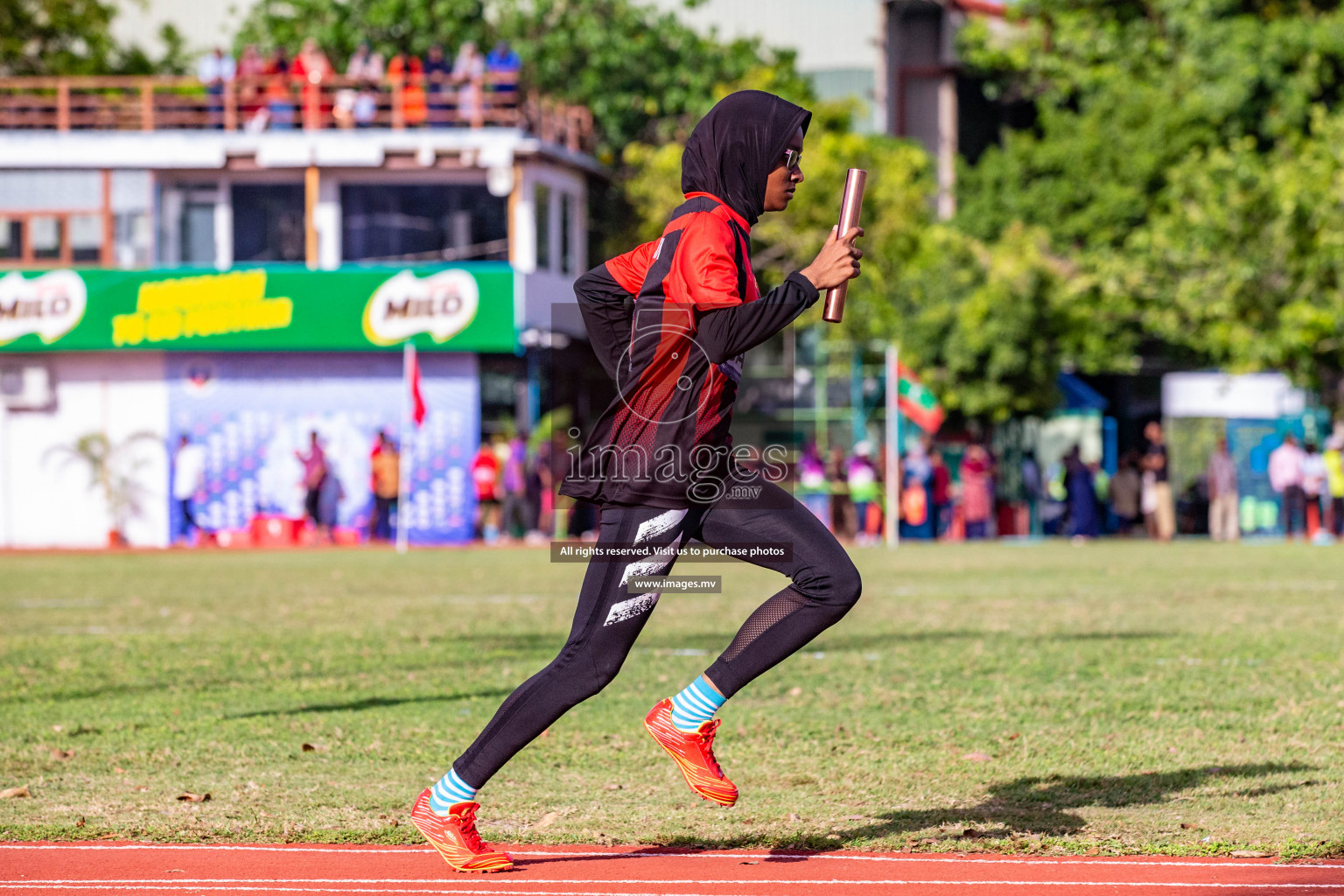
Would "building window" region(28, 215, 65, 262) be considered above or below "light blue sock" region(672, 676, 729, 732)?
above

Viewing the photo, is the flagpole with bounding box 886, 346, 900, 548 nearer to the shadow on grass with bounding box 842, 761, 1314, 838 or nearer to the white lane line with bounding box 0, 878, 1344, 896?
the shadow on grass with bounding box 842, 761, 1314, 838

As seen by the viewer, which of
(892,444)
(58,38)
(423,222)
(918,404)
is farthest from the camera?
(58,38)

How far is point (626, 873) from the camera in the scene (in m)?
5.23

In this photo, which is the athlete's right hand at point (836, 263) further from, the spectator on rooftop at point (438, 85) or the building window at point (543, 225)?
the building window at point (543, 225)

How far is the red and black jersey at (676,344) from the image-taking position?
488 centimetres

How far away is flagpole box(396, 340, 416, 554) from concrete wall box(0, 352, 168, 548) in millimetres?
4511

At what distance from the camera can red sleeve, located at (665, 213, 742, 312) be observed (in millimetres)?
4867

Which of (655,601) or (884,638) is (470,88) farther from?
(655,601)

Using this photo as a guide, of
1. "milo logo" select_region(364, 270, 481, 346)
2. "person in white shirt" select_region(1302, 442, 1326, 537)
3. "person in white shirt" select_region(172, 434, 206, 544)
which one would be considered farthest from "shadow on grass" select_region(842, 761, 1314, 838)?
"person in white shirt" select_region(172, 434, 206, 544)

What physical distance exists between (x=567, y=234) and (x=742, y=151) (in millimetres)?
32098

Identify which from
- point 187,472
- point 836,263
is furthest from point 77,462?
point 836,263

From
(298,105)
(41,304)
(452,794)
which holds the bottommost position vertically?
(452,794)

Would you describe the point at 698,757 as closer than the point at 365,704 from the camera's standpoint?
Yes

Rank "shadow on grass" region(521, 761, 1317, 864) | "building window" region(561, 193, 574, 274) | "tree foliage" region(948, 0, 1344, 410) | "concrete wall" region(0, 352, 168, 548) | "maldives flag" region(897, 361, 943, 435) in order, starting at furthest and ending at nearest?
"building window" region(561, 193, 574, 274)
"concrete wall" region(0, 352, 168, 548)
"tree foliage" region(948, 0, 1344, 410)
"maldives flag" region(897, 361, 943, 435)
"shadow on grass" region(521, 761, 1317, 864)
